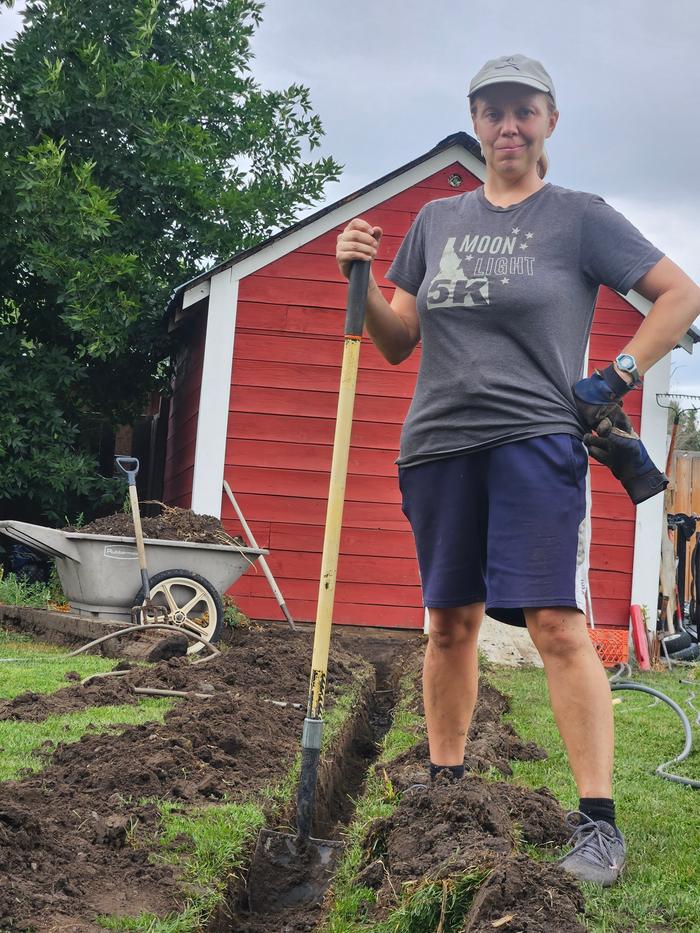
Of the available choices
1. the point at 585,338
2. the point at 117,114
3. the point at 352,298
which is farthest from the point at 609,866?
the point at 117,114

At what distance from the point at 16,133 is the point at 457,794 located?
9.53 m

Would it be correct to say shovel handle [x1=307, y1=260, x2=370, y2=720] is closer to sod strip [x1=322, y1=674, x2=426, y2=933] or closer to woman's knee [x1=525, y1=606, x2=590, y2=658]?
sod strip [x1=322, y1=674, x2=426, y2=933]

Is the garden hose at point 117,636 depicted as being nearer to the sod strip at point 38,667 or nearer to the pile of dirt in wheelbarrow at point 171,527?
the sod strip at point 38,667

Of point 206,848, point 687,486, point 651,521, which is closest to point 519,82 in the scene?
point 206,848

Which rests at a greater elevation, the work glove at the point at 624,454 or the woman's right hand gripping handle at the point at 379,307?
the woman's right hand gripping handle at the point at 379,307

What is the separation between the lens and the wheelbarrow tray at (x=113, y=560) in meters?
A: 7.03

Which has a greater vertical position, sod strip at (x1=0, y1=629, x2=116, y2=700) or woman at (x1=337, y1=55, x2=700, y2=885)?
woman at (x1=337, y1=55, x2=700, y2=885)

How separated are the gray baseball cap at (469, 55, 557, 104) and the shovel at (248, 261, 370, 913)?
594 mm

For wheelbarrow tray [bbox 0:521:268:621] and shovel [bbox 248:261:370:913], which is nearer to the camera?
shovel [bbox 248:261:370:913]

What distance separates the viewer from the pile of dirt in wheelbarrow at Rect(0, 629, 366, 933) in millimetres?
2277

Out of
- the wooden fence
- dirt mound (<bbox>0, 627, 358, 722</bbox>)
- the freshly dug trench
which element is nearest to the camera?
the freshly dug trench

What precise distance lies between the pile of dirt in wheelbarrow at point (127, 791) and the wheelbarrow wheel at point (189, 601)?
174cm

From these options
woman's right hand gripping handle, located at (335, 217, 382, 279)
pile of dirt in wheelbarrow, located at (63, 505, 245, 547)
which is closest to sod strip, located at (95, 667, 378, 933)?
woman's right hand gripping handle, located at (335, 217, 382, 279)

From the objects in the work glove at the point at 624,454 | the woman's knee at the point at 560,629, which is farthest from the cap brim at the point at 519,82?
the woman's knee at the point at 560,629
